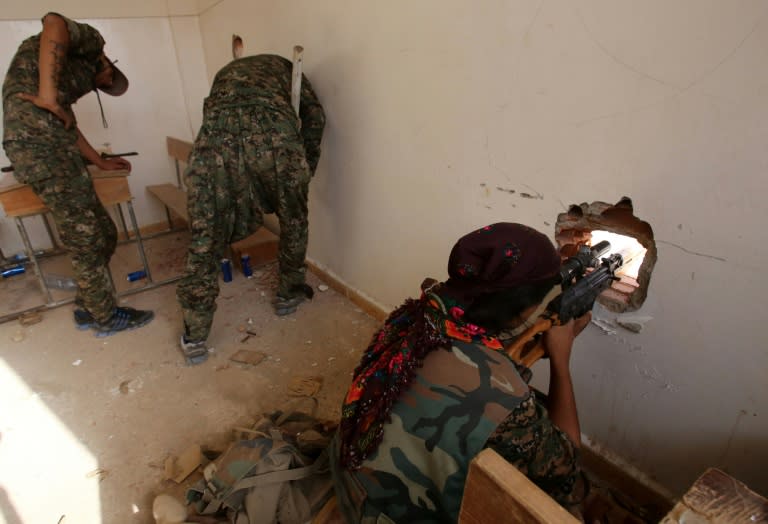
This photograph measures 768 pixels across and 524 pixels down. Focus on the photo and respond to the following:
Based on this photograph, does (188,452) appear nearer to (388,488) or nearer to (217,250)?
(217,250)

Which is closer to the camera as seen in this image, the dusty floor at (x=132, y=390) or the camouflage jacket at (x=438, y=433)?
the camouflage jacket at (x=438, y=433)

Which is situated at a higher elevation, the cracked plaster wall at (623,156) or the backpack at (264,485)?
the cracked plaster wall at (623,156)

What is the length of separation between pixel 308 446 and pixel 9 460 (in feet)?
4.08

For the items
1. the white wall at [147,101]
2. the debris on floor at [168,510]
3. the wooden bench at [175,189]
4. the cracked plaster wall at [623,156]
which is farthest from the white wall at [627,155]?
the white wall at [147,101]

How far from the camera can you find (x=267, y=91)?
6.71ft

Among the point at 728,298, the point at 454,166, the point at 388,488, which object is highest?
the point at 454,166

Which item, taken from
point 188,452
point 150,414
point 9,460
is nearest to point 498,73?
point 188,452

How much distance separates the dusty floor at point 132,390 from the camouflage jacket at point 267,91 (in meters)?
1.08

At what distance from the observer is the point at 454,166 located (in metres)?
1.69

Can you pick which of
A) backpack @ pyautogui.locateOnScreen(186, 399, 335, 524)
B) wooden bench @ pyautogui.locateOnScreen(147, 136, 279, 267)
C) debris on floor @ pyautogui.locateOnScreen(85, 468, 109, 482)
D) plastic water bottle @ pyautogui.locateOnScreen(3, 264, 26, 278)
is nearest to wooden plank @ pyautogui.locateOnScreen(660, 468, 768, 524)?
backpack @ pyautogui.locateOnScreen(186, 399, 335, 524)

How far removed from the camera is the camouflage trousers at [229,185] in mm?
1964

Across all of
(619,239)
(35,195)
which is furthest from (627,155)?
(35,195)

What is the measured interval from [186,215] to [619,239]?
2823 mm

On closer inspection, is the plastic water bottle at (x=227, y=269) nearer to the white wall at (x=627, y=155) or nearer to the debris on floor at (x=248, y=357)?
the debris on floor at (x=248, y=357)
